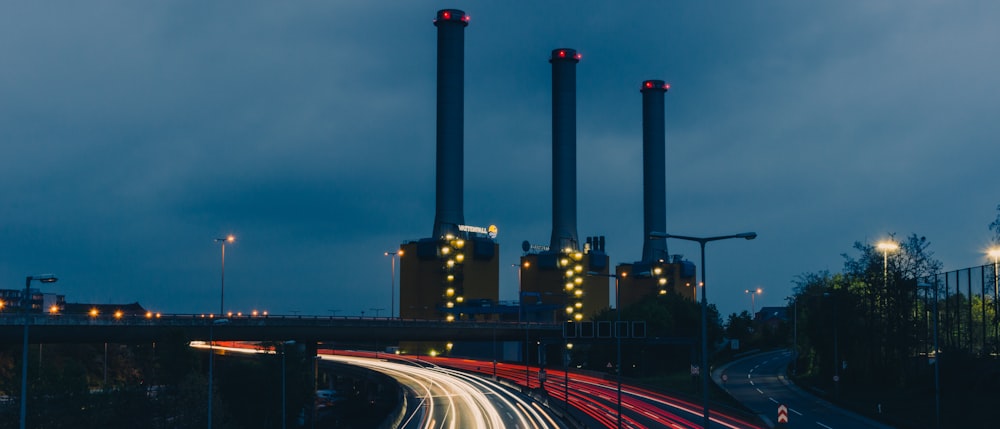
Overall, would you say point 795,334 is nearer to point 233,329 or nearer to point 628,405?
point 628,405

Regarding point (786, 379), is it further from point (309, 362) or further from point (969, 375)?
point (309, 362)

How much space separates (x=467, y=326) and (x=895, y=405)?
68.8 metres

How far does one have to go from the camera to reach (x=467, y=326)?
474 ft

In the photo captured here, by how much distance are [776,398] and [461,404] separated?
33.6 m

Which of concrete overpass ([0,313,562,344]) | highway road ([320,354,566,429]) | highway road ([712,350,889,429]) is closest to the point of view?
highway road ([712,350,889,429])

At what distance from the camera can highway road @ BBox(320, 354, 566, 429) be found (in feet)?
273

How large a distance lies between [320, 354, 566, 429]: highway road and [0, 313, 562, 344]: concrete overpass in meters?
7.07

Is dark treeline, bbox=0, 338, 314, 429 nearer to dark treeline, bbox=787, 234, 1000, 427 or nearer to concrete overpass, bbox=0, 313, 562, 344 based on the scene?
concrete overpass, bbox=0, 313, 562, 344

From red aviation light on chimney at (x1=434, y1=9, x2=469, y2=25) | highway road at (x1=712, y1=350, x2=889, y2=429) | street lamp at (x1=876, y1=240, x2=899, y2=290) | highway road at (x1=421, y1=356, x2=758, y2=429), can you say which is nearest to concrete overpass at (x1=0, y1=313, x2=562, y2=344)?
highway road at (x1=421, y1=356, x2=758, y2=429)

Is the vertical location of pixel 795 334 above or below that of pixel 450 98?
below

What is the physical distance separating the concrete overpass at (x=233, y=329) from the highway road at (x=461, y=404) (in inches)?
278

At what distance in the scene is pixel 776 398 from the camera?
103375 millimetres

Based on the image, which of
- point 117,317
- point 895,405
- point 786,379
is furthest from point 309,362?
point 895,405

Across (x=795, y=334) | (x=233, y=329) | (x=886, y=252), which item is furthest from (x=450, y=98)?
(x=886, y=252)
